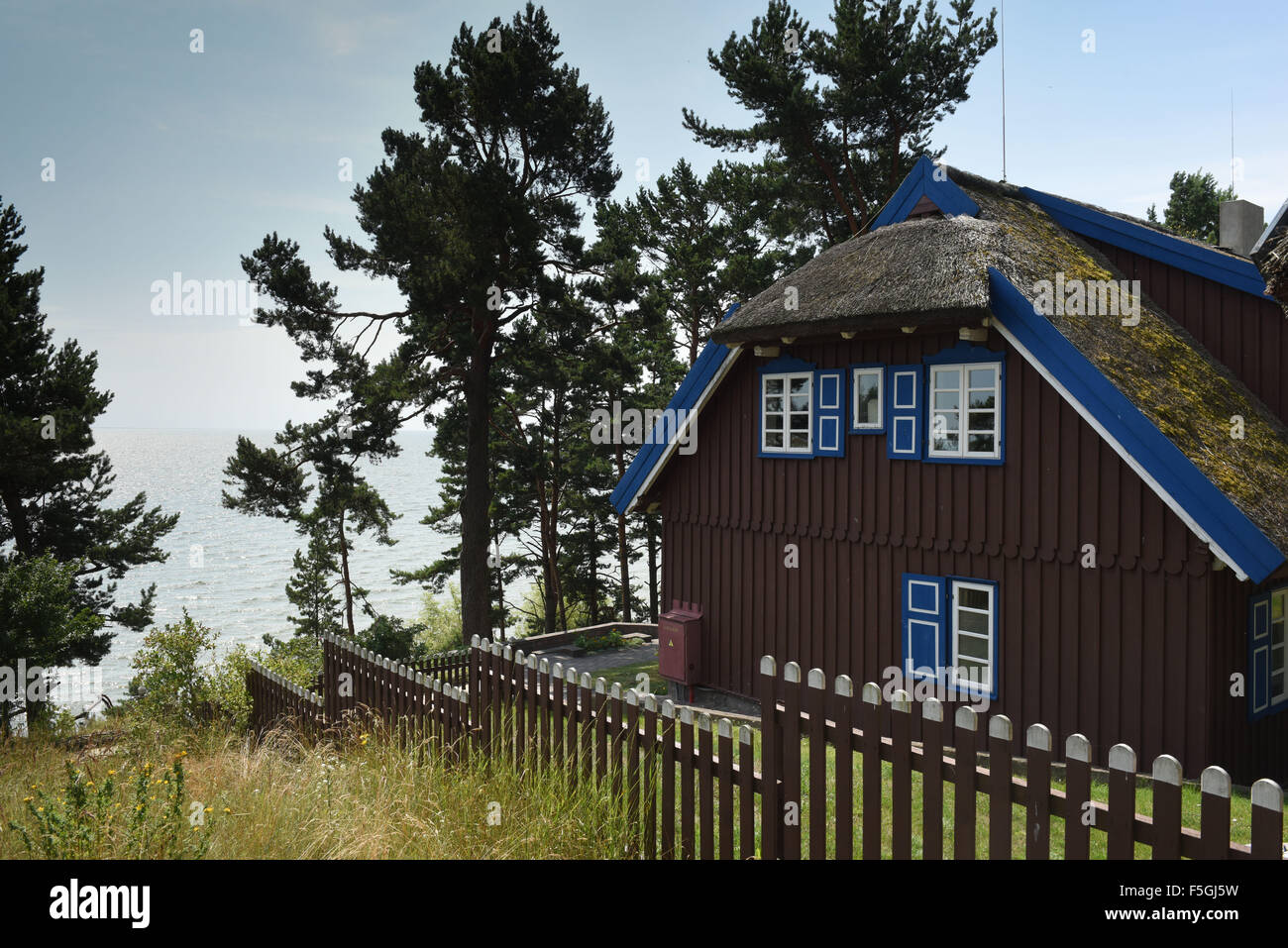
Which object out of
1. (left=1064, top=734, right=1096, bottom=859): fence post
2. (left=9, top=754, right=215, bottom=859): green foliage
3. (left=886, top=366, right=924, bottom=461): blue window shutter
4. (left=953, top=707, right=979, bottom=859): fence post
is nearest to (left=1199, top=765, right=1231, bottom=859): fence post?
(left=1064, top=734, right=1096, bottom=859): fence post

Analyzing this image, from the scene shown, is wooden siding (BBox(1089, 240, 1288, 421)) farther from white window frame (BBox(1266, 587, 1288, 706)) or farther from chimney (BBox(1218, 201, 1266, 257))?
chimney (BBox(1218, 201, 1266, 257))

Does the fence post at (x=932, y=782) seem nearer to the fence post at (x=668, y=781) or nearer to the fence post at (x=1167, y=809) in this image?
the fence post at (x=1167, y=809)

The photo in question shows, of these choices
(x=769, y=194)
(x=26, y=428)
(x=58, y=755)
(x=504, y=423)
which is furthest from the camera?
(x=504, y=423)

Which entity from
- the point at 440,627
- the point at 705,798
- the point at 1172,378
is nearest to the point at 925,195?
the point at 1172,378

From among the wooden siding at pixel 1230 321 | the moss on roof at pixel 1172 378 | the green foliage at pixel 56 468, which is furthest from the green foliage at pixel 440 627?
the wooden siding at pixel 1230 321

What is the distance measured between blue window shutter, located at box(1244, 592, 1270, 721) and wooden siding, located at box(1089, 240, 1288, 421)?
304 cm

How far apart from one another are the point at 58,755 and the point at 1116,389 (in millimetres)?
11209

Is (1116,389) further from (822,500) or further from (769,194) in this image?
(769,194)

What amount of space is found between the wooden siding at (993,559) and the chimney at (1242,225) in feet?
22.9

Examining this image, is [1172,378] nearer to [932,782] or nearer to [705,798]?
[932,782]

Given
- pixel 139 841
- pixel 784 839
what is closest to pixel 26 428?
pixel 139 841

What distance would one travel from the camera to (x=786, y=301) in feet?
37.5

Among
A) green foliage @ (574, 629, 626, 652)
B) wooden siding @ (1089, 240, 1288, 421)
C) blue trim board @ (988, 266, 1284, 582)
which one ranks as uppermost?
wooden siding @ (1089, 240, 1288, 421)

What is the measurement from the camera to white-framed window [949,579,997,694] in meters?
9.88
